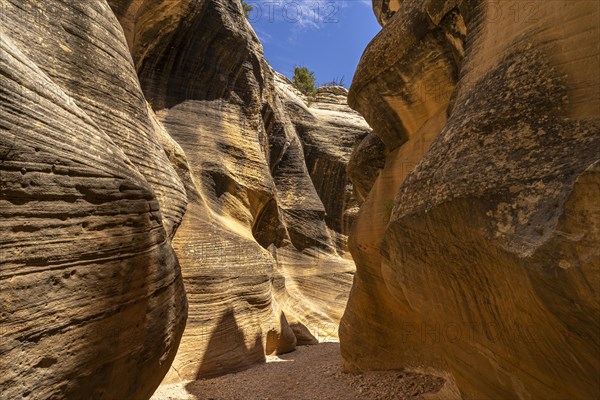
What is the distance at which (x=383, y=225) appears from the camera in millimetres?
7719

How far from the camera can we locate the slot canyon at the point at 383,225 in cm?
275

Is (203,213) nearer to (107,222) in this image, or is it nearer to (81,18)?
(81,18)

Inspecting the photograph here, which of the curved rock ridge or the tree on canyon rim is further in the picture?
the tree on canyon rim

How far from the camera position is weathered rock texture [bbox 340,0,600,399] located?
2.61 metres

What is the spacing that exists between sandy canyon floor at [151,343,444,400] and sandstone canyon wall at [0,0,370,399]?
23.6 inches

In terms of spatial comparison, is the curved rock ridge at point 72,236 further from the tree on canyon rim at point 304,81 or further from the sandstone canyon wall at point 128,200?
the tree on canyon rim at point 304,81

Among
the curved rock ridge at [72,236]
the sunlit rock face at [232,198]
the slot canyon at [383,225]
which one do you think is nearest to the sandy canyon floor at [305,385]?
the slot canyon at [383,225]

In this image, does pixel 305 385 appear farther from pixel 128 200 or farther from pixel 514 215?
pixel 514 215

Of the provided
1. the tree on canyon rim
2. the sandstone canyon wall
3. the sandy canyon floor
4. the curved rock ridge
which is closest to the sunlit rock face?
the sandstone canyon wall

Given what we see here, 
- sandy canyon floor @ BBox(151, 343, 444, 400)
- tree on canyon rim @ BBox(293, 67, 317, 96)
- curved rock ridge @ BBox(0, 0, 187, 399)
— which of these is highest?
tree on canyon rim @ BBox(293, 67, 317, 96)

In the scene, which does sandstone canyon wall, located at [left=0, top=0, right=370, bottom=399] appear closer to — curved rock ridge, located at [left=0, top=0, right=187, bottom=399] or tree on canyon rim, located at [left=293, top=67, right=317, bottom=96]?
curved rock ridge, located at [left=0, top=0, right=187, bottom=399]

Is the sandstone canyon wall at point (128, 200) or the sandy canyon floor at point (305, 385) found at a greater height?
the sandstone canyon wall at point (128, 200)

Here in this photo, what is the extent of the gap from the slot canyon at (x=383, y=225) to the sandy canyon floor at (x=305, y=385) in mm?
53

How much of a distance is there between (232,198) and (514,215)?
28.4 ft
